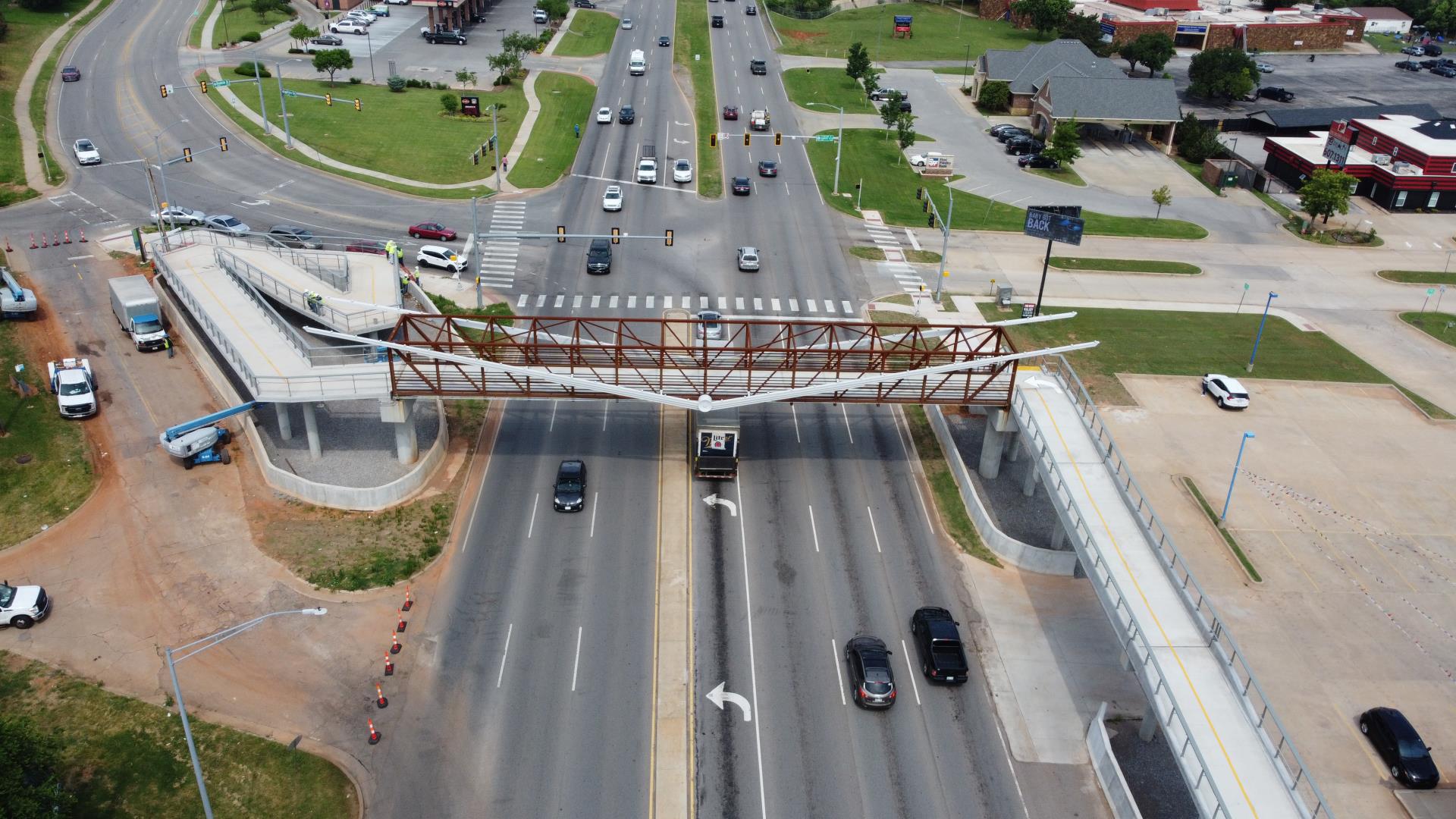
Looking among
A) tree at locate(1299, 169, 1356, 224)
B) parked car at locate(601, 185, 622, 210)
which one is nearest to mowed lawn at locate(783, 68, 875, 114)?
parked car at locate(601, 185, 622, 210)

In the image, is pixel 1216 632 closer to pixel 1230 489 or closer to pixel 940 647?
pixel 940 647

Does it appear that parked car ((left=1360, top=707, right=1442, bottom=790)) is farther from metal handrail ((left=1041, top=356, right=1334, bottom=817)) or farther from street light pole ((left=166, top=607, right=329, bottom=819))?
street light pole ((left=166, top=607, right=329, bottom=819))

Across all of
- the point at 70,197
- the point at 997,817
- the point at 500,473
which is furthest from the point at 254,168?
the point at 997,817

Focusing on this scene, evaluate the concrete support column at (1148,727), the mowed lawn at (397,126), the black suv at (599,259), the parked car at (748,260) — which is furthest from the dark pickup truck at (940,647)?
the mowed lawn at (397,126)

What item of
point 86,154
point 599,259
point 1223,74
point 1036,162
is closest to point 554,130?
point 599,259

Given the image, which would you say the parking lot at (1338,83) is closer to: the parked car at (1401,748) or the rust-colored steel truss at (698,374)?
the rust-colored steel truss at (698,374)

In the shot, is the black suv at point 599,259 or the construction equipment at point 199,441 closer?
the construction equipment at point 199,441

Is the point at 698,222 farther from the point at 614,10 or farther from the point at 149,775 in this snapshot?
the point at 614,10
